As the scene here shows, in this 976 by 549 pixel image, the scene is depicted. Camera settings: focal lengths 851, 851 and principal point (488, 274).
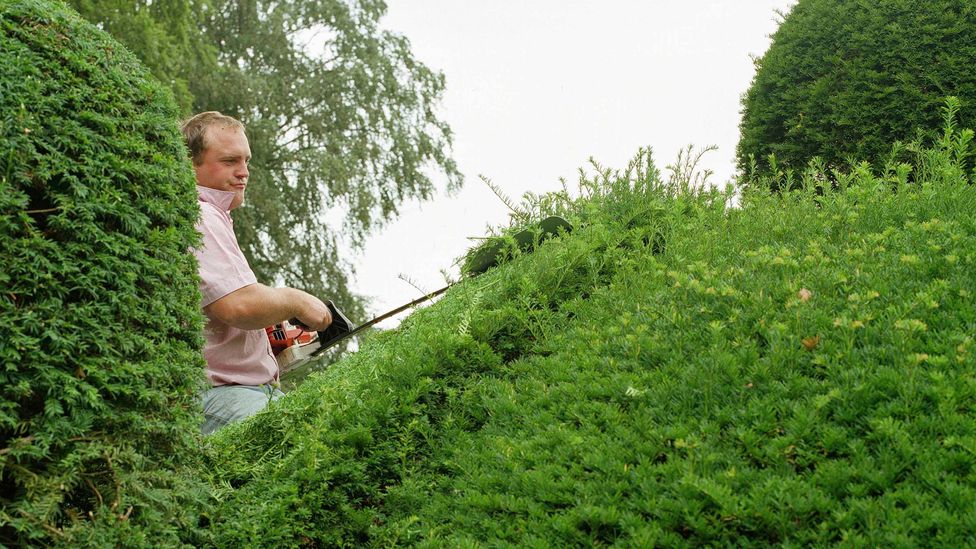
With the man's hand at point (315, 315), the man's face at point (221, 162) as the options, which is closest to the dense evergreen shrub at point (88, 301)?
the man's hand at point (315, 315)

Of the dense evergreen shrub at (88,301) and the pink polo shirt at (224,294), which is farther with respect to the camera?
the pink polo shirt at (224,294)

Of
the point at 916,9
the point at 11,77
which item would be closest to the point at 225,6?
the point at 916,9

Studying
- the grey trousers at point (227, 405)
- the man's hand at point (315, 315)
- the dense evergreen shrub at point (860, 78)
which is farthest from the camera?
the dense evergreen shrub at point (860, 78)

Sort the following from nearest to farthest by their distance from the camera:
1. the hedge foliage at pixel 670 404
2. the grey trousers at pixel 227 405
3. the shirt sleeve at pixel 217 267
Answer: the hedge foliage at pixel 670 404 → the shirt sleeve at pixel 217 267 → the grey trousers at pixel 227 405

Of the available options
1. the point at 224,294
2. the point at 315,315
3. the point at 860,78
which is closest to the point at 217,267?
the point at 224,294

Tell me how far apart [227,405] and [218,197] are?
125 centimetres

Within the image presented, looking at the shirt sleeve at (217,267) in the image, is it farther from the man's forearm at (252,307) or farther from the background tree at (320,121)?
the background tree at (320,121)

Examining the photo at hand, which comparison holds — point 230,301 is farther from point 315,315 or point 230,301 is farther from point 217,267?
point 315,315

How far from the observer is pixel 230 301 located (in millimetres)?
4309

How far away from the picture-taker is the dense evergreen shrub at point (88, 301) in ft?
8.29

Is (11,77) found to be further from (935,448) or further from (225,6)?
(225,6)

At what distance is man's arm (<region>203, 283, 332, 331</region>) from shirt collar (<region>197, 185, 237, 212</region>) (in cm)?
80

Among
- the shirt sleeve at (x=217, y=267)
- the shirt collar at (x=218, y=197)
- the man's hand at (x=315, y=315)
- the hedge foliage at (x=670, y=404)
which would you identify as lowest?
the hedge foliage at (x=670, y=404)

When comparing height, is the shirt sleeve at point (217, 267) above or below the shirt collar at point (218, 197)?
below
